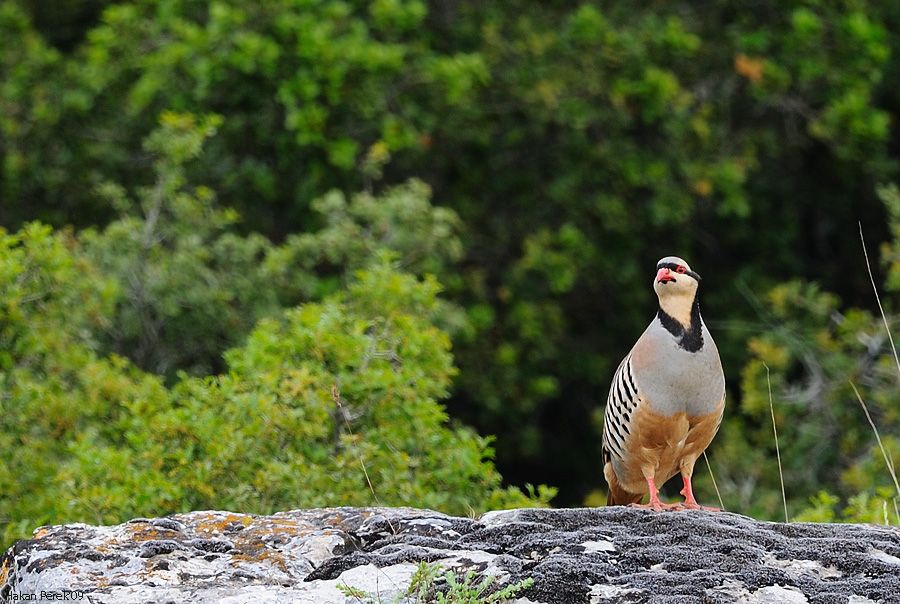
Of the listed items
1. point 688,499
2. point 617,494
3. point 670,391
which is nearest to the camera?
point 670,391

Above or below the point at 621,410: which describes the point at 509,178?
below

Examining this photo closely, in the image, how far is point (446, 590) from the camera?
405 centimetres

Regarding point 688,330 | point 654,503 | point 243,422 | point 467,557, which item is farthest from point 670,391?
point 243,422

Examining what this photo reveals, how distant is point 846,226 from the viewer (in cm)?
1570

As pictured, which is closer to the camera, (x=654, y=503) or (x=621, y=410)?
(x=654, y=503)

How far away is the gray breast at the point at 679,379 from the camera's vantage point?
5.14 metres

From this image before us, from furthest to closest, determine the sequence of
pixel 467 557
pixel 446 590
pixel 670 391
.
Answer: pixel 670 391 → pixel 467 557 → pixel 446 590

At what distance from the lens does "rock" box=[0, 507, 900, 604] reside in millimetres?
4059

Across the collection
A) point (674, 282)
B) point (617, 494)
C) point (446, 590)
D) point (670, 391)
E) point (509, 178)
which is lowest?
point (509, 178)

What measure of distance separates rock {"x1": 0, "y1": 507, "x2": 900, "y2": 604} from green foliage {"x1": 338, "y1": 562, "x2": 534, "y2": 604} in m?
0.05

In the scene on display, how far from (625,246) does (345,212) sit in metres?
4.06

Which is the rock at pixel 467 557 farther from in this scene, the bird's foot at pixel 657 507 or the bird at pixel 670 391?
the bird at pixel 670 391

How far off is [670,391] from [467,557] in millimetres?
1243

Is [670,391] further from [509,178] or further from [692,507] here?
[509,178]
